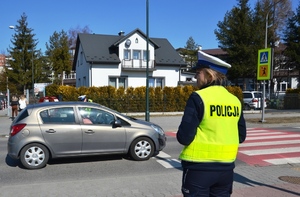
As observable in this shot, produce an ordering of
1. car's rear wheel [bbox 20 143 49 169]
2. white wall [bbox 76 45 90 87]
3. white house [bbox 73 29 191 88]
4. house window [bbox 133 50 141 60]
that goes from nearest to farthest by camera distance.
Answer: car's rear wheel [bbox 20 143 49 169] → white house [bbox 73 29 191 88] → white wall [bbox 76 45 90 87] → house window [bbox 133 50 141 60]

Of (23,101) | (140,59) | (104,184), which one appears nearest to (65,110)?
(104,184)

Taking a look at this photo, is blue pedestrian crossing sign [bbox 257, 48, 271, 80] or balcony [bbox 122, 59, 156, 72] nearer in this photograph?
blue pedestrian crossing sign [bbox 257, 48, 271, 80]

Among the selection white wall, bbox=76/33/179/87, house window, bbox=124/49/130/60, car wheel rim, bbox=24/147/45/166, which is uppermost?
house window, bbox=124/49/130/60

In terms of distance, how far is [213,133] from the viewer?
2248 mm

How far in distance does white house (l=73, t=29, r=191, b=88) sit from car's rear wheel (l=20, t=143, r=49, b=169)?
25.2 metres

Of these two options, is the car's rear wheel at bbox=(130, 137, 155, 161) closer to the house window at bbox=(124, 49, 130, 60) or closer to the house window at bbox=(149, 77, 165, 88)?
the house window at bbox=(124, 49, 130, 60)

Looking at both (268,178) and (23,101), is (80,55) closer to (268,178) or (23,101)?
(23,101)

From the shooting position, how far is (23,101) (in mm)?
18000

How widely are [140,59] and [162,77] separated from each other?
3443 mm

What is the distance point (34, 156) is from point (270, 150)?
253 inches

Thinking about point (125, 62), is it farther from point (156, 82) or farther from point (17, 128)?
point (17, 128)

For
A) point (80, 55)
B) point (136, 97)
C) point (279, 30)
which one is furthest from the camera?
point (279, 30)

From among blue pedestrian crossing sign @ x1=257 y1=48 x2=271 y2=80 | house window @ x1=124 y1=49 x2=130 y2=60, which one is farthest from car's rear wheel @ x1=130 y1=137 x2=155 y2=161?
house window @ x1=124 y1=49 x2=130 y2=60

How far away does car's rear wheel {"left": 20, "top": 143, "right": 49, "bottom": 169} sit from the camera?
643 centimetres
